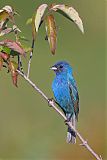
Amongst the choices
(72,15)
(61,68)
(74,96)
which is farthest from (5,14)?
(61,68)

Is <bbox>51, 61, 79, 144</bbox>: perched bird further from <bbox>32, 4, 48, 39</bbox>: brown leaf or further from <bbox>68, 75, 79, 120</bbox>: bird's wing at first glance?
<bbox>32, 4, 48, 39</bbox>: brown leaf

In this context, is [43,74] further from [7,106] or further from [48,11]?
[48,11]

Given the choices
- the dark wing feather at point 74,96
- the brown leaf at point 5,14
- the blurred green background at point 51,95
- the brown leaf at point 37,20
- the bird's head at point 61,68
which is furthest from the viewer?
the blurred green background at point 51,95

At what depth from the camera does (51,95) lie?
9.45 metres

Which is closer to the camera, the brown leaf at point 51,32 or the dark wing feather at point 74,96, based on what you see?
the brown leaf at point 51,32

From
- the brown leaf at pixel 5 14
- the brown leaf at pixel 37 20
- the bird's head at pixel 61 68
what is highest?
the brown leaf at pixel 5 14

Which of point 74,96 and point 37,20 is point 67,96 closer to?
Result: point 74,96

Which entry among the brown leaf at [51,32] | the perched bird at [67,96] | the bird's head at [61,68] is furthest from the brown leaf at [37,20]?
the bird's head at [61,68]

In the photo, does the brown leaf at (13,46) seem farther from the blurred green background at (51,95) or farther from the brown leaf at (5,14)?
the blurred green background at (51,95)

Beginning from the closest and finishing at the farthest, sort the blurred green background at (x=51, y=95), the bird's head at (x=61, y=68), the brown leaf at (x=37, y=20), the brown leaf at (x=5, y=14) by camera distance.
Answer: the brown leaf at (x=37, y=20), the brown leaf at (x=5, y=14), the bird's head at (x=61, y=68), the blurred green background at (x=51, y=95)

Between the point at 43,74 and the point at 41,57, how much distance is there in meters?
0.84

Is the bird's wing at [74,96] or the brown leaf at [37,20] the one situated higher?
Answer: the brown leaf at [37,20]

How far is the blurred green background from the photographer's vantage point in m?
7.09

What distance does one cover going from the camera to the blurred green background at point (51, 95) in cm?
709
